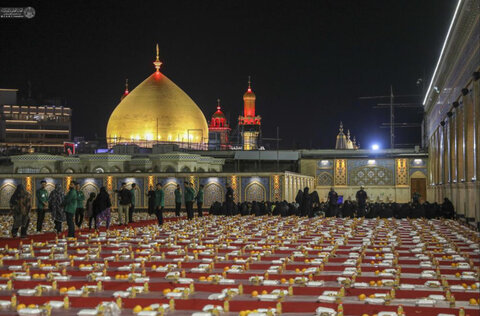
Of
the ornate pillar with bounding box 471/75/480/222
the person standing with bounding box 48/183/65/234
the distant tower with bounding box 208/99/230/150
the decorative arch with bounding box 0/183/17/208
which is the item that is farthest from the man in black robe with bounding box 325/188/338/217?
the distant tower with bounding box 208/99/230/150

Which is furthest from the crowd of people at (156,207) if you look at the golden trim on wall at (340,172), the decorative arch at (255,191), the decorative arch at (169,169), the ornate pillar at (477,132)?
the golden trim on wall at (340,172)

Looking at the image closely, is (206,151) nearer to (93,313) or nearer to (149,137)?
(149,137)

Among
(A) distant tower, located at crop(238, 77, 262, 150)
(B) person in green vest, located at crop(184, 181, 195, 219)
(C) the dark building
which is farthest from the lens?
(C) the dark building

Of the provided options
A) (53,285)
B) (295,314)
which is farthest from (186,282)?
(295,314)

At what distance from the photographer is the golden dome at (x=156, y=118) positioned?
4631 cm

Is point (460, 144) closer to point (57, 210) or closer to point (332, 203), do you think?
point (332, 203)

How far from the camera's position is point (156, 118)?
152 feet

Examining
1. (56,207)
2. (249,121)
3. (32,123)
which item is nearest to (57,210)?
(56,207)

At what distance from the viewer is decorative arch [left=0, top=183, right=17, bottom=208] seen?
34.9 metres

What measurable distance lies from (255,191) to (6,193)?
12.8 m

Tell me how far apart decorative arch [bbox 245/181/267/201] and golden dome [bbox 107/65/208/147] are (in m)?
13.4

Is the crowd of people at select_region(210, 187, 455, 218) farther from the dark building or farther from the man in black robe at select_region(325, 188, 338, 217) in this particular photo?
the dark building

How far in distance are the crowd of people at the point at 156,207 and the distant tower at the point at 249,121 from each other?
31.9 metres

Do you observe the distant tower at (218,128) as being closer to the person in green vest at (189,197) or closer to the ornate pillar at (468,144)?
the person in green vest at (189,197)
